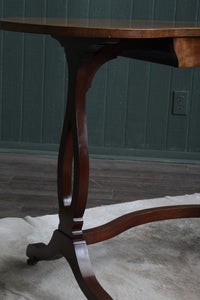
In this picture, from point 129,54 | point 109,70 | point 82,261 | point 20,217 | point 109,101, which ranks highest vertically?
point 129,54

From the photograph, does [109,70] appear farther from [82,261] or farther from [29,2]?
[82,261]

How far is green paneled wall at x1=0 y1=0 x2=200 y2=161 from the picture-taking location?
2.92 metres

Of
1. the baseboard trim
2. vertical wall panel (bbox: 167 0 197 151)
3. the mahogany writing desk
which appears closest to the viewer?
the mahogany writing desk

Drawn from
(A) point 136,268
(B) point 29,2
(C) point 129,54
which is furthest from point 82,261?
(B) point 29,2

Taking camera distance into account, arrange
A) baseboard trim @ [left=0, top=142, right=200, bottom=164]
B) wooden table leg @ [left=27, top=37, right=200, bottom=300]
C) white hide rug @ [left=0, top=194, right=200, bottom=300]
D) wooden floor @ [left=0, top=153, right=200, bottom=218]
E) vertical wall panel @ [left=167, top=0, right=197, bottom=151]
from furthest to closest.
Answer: baseboard trim @ [left=0, top=142, right=200, bottom=164], vertical wall panel @ [left=167, top=0, right=197, bottom=151], wooden floor @ [left=0, top=153, right=200, bottom=218], white hide rug @ [left=0, top=194, right=200, bottom=300], wooden table leg @ [left=27, top=37, right=200, bottom=300]

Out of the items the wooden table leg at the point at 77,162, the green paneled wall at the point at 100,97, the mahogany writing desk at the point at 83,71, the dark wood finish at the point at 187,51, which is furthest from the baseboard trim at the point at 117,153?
the dark wood finish at the point at 187,51

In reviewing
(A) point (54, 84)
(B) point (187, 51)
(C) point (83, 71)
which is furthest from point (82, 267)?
(A) point (54, 84)

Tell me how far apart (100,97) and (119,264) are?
5.05ft

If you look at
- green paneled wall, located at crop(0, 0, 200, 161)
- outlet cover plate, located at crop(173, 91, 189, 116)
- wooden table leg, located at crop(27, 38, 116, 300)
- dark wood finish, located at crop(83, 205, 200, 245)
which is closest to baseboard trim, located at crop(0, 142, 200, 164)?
green paneled wall, located at crop(0, 0, 200, 161)

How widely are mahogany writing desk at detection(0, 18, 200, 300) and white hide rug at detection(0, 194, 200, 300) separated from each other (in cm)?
8

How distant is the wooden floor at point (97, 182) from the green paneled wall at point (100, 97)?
0.45 ft

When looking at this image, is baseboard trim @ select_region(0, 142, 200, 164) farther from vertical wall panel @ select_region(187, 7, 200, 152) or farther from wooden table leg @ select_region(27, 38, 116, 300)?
wooden table leg @ select_region(27, 38, 116, 300)

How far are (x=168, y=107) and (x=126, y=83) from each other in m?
0.29

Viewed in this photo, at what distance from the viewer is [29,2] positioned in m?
2.91
